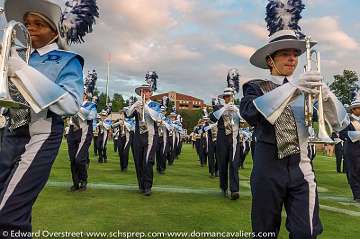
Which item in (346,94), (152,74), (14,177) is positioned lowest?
(14,177)

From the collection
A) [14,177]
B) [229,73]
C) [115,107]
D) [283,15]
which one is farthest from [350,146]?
[115,107]

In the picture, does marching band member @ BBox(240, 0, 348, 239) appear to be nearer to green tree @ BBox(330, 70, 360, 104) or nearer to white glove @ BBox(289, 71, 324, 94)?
white glove @ BBox(289, 71, 324, 94)

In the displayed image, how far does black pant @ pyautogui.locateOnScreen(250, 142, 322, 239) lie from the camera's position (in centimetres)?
392

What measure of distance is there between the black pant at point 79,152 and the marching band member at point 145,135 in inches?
40.5

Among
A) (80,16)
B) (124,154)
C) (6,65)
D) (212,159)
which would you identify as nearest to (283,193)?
(6,65)

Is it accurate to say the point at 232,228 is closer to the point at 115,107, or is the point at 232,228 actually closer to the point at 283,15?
the point at 283,15

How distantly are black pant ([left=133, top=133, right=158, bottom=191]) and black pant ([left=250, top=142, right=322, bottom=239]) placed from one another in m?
5.72

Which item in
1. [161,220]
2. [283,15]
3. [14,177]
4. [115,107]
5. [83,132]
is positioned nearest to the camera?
[14,177]

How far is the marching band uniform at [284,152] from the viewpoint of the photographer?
3.89 meters

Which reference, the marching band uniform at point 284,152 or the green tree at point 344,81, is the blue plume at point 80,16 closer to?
the marching band uniform at point 284,152

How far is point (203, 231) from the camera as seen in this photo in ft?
20.7

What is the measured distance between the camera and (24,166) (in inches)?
136

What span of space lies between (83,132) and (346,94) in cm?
4581

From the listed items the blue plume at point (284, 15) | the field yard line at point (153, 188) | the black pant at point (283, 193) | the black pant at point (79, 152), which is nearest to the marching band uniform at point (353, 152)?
the field yard line at point (153, 188)
